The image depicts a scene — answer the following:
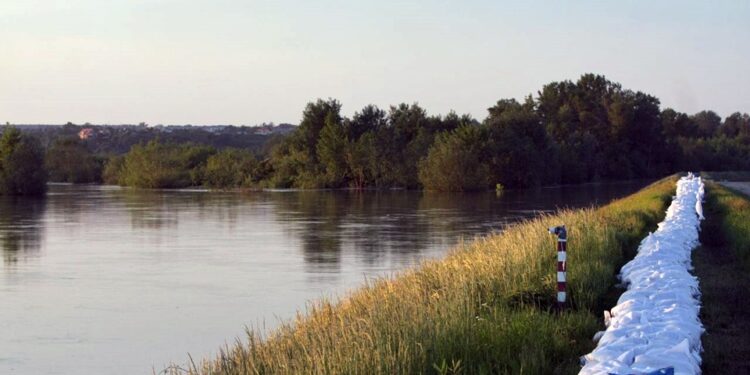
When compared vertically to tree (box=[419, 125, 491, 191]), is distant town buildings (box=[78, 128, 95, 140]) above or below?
above

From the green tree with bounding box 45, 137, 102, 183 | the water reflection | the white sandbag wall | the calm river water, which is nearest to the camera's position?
the white sandbag wall

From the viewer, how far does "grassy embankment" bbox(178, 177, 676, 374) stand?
811cm

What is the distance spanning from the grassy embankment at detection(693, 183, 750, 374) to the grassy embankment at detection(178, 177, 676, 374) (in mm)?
1254

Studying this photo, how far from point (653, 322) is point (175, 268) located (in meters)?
15.2

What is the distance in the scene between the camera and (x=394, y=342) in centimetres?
836

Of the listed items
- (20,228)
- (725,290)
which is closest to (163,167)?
(20,228)

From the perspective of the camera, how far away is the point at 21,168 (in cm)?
6394

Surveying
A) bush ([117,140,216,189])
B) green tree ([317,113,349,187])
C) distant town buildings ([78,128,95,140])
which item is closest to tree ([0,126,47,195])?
bush ([117,140,216,189])

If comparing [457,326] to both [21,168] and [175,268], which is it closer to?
[175,268]

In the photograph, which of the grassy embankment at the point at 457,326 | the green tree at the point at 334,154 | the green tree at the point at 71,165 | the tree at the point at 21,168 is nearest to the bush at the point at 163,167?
the green tree at the point at 71,165

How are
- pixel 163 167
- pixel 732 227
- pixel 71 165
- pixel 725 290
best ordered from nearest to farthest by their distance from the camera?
pixel 725 290, pixel 732 227, pixel 163 167, pixel 71 165

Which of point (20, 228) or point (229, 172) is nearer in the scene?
point (20, 228)

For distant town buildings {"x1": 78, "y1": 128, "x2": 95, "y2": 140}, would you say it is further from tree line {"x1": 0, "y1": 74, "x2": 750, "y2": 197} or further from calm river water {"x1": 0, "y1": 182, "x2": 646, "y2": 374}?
calm river water {"x1": 0, "y1": 182, "x2": 646, "y2": 374}

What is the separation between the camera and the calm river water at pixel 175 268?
14.2 meters
